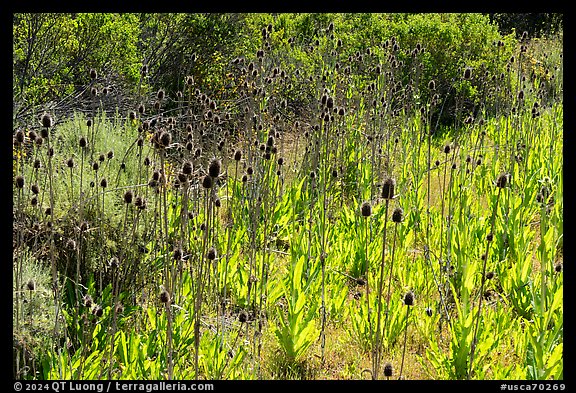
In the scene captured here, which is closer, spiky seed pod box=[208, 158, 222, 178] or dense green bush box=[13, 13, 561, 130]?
spiky seed pod box=[208, 158, 222, 178]

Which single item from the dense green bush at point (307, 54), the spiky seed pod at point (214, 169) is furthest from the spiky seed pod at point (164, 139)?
the dense green bush at point (307, 54)

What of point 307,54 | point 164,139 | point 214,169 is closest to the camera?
point 214,169

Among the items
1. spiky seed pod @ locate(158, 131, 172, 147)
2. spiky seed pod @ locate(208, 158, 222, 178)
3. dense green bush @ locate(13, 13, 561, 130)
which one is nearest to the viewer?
spiky seed pod @ locate(208, 158, 222, 178)

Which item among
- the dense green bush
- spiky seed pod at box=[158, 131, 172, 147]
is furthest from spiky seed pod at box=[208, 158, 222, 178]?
the dense green bush

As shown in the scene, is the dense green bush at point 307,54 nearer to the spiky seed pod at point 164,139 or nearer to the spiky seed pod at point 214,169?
the spiky seed pod at point 164,139

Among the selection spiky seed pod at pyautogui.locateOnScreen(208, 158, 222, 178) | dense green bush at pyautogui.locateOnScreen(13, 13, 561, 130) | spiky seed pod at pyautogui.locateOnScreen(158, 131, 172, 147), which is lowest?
spiky seed pod at pyautogui.locateOnScreen(208, 158, 222, 178)

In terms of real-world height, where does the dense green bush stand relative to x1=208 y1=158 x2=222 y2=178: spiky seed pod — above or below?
above

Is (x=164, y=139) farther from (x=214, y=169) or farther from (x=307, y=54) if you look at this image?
(x=307, y=54)

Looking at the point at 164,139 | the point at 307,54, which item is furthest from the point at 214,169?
the point at 307,54

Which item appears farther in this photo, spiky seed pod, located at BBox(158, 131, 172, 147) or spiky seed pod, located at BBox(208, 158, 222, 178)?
spiky seed pod, located at BBox(158, 131, 172, 147)

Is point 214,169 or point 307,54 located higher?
point 307,54

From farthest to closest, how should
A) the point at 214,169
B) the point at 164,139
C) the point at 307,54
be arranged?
1. the point at 307,54
2. the point at 164,139
3. the point at 214,169

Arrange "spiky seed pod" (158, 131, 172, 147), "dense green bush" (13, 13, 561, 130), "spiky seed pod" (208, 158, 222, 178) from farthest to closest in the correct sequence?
"dense green bush" (13, 13, 561, 130), "spiky seed pod" (158, 131, 172, 147), "spiky seed pod" (208, 158, 222, 178)

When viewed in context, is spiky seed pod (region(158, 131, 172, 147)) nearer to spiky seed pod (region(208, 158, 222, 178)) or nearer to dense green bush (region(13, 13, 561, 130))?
spiky seed pod (region(208, 158, 222, 178))
